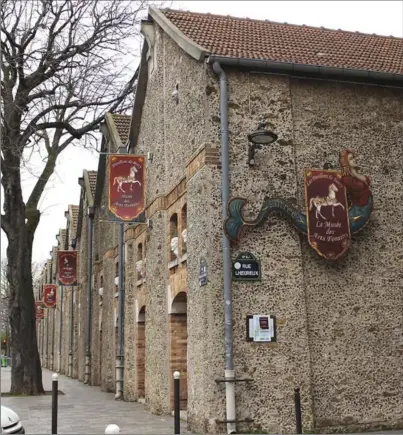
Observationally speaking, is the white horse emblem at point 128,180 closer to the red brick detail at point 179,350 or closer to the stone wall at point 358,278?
the red brick detail at point 179,350

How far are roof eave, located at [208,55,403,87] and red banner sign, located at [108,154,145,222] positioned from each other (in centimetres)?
501

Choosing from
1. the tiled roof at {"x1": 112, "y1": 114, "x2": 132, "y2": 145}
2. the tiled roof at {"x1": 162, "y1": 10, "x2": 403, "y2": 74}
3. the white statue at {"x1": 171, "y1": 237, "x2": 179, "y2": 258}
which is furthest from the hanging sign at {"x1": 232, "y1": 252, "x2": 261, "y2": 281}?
the tiled roof at {"x1": 112, "y1": 114, "x2": 132, "y2": 145}

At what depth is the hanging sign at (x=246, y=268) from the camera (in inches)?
446

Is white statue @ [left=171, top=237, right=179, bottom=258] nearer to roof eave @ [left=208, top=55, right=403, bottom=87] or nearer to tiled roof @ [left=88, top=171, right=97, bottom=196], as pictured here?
roof eave @ [left=208, top=55, right=403, bottom=87]

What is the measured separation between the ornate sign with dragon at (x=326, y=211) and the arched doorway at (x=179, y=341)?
3.45 meters

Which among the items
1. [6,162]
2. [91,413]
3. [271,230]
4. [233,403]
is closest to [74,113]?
[6,162]

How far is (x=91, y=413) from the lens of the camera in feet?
51.1

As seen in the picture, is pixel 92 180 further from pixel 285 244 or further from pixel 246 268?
pixel 246 268

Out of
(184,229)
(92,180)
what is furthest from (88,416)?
(92,180)

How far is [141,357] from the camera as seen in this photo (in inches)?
738

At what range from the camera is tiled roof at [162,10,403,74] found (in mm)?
12719

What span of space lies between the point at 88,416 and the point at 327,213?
758cm

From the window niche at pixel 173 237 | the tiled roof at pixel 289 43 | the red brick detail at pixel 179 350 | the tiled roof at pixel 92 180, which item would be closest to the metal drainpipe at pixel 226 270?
the tiled roof at pixel 289 43

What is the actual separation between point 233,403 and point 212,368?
708 mm
